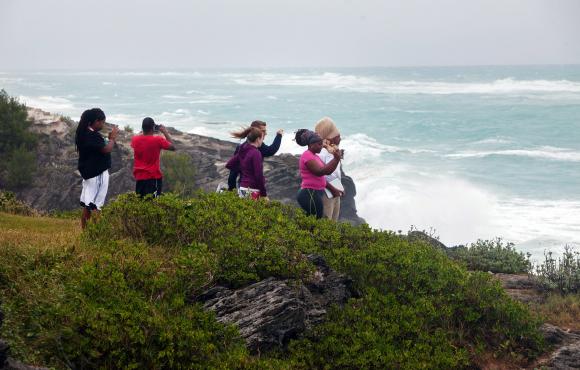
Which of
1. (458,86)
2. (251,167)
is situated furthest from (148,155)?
(458,86)

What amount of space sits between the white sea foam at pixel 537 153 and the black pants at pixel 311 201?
Answer: 4476 cm

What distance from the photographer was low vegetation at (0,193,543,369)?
615cm

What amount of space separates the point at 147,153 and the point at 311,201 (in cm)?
264

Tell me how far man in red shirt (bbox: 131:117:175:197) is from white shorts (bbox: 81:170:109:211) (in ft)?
1.92

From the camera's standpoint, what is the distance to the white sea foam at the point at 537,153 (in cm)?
5269

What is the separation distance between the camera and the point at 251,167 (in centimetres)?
1082

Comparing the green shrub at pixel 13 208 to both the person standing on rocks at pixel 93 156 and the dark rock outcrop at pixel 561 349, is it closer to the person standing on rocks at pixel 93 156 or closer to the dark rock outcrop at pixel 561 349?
the person standing on rocks at pixel 93 156

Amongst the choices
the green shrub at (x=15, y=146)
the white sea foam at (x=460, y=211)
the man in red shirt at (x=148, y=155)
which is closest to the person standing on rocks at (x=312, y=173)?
the man in red shirt at (x=148, y=155)

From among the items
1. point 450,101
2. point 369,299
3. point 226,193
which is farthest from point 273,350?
point 450,101

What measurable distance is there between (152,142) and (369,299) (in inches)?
177

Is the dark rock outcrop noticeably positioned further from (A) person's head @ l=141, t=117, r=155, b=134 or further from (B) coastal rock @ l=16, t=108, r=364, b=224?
(B) coastal rock @ l=16, t=108, r=364, b=224

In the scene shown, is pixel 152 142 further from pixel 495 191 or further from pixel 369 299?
pixel 495 191

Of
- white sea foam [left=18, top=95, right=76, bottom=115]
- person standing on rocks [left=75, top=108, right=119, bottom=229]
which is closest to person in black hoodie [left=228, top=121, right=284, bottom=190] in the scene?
person standing on rocks [left=75, top=108, right=119, bottom=229]

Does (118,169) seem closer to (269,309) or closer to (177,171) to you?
(177,171)
